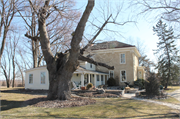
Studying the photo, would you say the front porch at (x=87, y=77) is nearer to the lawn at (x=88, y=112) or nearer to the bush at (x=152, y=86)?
the bush at (x=152, y=86)

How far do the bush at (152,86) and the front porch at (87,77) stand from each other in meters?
8.40

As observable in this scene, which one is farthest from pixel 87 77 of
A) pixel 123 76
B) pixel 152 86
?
pixel 152 86

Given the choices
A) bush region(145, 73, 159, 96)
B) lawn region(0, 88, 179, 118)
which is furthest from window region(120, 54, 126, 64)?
lawn region(0, 88, 179, 118)

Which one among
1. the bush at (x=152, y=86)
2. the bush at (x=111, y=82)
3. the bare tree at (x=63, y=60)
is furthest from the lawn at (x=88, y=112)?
the bush at (x=111, y=82)

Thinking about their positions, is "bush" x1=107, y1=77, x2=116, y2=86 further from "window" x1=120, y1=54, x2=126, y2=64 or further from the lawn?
the lawn

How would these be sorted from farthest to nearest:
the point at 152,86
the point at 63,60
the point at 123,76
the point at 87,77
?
the point at 123,76 → the point at 87,77 → the point at 152,86 → the point at 63,60

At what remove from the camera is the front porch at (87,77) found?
18802mm

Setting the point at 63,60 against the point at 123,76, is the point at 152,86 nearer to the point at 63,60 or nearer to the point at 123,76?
the point at 63,60

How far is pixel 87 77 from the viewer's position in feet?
75.0

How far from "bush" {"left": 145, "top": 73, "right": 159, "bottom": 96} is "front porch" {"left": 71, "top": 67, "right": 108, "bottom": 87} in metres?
8.40

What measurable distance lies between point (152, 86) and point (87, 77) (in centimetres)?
1201

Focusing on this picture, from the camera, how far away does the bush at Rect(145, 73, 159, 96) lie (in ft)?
40.1

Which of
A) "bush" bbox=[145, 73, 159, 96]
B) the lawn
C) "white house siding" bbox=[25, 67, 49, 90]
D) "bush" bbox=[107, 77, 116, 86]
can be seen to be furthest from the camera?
"bush" bbox=[107, 77, 116, 86]

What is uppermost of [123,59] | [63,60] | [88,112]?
[123,59]
